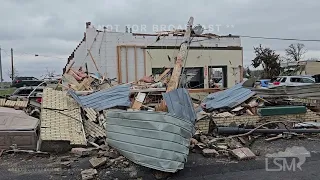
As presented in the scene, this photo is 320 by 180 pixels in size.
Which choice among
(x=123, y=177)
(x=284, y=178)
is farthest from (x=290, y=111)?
(x=123, y=177)

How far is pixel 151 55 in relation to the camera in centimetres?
1906

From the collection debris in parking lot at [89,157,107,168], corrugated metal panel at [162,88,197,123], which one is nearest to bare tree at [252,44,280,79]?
corrugated metal panel at [162,88,197,123]

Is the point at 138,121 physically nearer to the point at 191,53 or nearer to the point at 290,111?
the point at 290,111

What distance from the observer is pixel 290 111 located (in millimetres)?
10836

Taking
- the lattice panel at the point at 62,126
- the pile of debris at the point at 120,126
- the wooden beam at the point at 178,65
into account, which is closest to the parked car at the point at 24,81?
the pile of debris at the point at 120,126

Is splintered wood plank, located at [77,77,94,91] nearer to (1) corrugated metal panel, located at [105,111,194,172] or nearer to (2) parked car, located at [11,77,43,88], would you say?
(1) corrugated metal panel, located at [105,111,194,172]

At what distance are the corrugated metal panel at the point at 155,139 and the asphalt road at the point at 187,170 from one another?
400mm

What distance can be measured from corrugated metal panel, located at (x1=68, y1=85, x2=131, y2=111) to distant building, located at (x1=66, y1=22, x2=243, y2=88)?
22.0 feet

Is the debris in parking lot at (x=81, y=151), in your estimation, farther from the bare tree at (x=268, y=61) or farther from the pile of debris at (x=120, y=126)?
the bare tree at (x=268, y=61)

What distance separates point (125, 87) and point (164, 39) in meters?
8.15

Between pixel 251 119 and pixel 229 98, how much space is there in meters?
1.70

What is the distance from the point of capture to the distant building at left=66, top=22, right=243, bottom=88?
1830 centimetres

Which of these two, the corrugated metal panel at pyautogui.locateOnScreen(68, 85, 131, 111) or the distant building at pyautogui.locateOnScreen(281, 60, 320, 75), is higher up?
the distant building at pyautogui.locateOnScreen(281, 60, 320, 75)

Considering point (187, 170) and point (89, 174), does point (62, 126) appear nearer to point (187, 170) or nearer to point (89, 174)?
point (89, 174)
